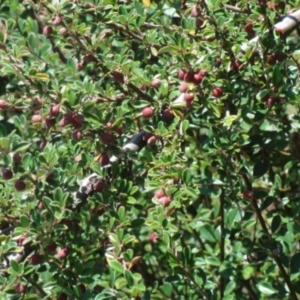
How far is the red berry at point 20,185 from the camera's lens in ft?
5.90

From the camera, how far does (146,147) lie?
1910 mm

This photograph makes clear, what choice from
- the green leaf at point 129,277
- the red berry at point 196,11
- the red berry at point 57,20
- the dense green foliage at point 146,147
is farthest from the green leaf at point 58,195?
the red berry at point 196,11

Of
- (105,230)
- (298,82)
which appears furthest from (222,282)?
(298,82)

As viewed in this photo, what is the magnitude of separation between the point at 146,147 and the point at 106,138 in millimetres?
121

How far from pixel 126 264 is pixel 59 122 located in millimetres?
374

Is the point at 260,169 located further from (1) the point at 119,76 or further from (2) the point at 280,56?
(1) the point at 119,76

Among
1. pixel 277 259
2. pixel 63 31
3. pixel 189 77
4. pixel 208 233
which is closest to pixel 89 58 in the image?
pixel 63 31

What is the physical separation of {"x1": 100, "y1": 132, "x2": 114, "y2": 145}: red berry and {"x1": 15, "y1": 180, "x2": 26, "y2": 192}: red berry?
21 centimetres

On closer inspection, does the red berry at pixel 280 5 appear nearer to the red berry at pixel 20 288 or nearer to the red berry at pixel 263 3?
the red berry at pixel 263 3

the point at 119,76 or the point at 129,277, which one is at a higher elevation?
the point at 119,76

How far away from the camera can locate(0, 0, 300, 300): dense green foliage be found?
1.78 m

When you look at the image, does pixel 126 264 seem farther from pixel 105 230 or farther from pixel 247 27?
pixel 247 27

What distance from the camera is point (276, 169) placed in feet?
8.23

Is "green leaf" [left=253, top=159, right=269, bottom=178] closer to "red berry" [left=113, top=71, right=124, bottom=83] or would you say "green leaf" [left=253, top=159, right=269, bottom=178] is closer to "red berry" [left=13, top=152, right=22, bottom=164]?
"red berry" [left=113, top=71, right=124, bottom=83]
